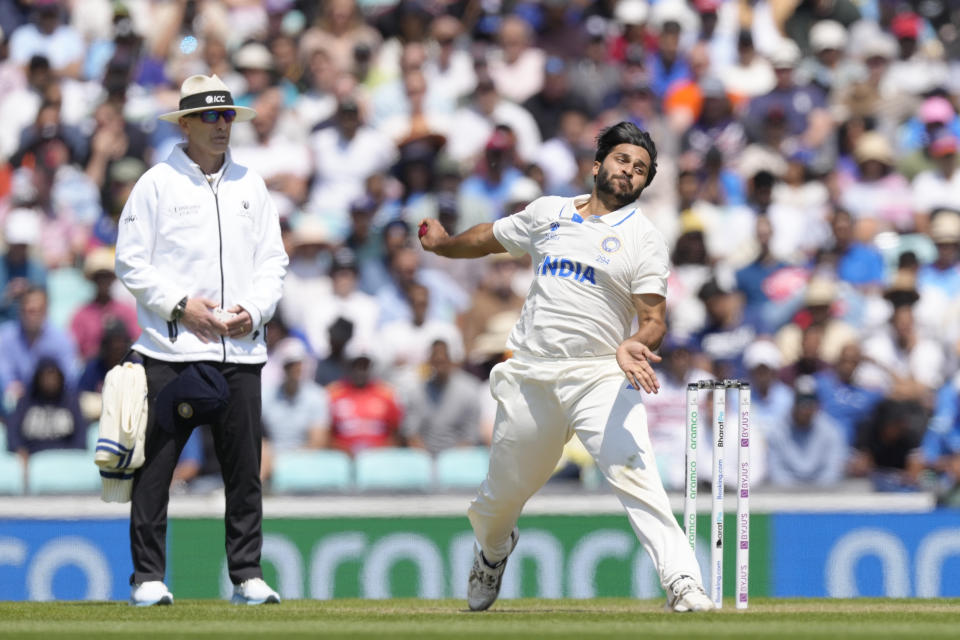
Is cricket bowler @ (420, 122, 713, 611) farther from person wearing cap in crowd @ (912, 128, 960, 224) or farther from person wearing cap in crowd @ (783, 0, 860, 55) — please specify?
person wearing cap in crowd @ (783, 0, 860, 55)

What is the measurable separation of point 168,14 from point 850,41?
20.8ft

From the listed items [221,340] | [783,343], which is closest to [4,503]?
[221,340]

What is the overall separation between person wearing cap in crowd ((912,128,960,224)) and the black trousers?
28.1 feet

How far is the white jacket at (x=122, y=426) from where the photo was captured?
783 centimetres

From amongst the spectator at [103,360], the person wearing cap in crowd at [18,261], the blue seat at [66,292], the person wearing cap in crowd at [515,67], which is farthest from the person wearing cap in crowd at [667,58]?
the spectator at [103,360]

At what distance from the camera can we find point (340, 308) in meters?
13.3

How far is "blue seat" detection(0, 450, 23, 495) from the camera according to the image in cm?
1099

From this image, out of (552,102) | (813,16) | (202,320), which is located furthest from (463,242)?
(813,16)

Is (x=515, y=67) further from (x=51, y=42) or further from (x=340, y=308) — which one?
(x=51, y=42)

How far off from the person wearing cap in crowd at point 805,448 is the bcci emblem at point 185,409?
5137 millimetres

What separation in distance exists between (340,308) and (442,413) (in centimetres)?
159

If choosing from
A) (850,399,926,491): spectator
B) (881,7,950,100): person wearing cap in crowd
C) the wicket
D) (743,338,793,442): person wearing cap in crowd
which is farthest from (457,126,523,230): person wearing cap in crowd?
the wicket

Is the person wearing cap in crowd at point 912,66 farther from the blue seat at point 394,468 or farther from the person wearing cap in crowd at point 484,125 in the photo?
the blue seat at point 394,468

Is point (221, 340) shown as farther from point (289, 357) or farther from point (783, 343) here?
point (783, 343)
